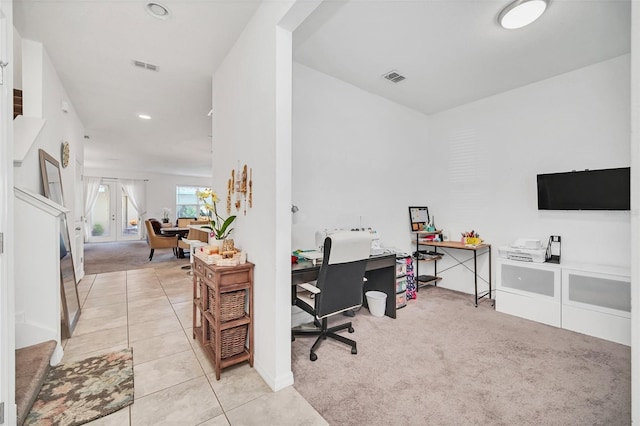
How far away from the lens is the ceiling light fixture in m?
2.00

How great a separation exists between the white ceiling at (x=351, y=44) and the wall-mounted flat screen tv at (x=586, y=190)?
1189 mm

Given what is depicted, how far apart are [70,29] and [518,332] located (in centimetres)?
498

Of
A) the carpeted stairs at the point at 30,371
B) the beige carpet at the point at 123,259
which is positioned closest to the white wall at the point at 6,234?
the carpeted stairs at the point at 30,371

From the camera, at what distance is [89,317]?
9.78 ft

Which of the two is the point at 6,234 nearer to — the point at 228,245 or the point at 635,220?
the point at 228,245

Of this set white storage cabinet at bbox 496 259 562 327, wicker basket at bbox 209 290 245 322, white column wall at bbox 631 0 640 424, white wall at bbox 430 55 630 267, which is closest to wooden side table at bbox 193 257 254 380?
wicker basket at bbox 209 290 245 322

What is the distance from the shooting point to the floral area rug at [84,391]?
1.59 metres

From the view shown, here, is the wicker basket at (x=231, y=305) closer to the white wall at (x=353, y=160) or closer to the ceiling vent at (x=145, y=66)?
the white wall at (x=353, y=160)

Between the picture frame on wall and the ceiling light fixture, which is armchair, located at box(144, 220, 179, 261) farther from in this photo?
the ceiling light fixture

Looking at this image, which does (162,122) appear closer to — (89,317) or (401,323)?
(89,317)

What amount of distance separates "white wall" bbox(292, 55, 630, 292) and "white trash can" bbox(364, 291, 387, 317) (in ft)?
3.00

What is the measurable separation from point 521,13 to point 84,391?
414 centimetres

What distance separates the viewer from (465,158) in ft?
13.0

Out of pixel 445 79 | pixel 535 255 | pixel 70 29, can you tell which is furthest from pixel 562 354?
pixel 70 29
